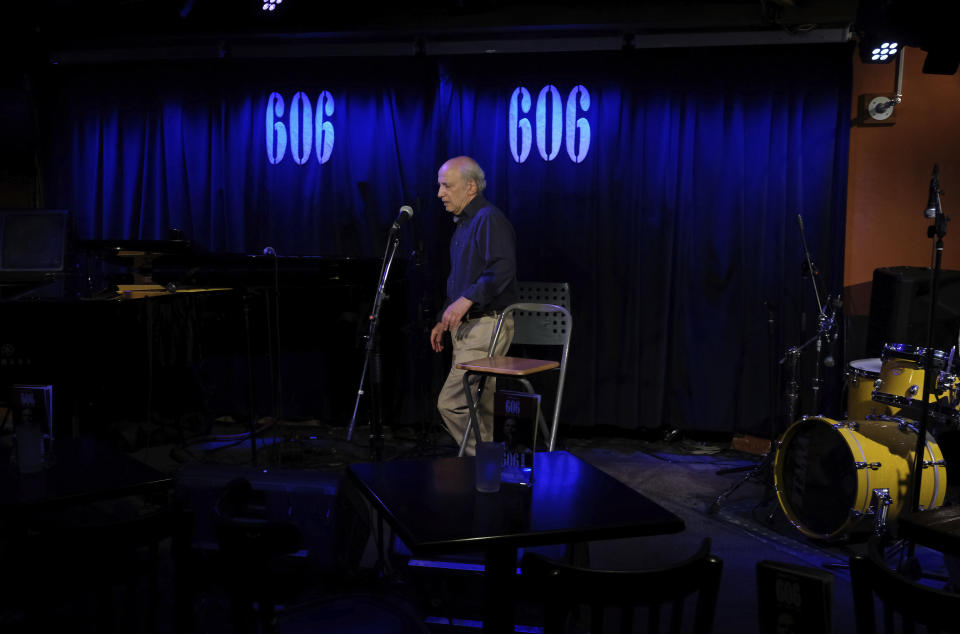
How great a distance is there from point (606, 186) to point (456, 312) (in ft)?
6.12

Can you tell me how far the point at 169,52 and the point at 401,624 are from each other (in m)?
4.88

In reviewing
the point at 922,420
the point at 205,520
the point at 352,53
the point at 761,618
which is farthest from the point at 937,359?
the point at 352,53

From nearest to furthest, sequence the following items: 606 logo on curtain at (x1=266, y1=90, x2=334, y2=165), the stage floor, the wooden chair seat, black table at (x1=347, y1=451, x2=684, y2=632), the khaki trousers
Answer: black table at (x1=347, y1=451, x2=684, y2=632), the stage floor, the wooden chair seat, the khaki trousers, 606 logo on curtain at (x1=266, y1=90, x2=334, y2=165)

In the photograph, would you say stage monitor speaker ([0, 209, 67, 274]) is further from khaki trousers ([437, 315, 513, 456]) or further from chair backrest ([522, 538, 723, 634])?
chair backrest ([522, 538, 723, 634])

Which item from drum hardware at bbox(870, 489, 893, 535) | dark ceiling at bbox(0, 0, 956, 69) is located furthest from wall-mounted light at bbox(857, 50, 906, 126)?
drum hardware at bbox(870, 489, 893, 535)

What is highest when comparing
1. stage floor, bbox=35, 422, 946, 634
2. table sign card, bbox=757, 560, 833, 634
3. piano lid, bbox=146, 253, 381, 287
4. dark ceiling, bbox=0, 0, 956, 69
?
dark ceiling, bbox=0, 0, 956, 69

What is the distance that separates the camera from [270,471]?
293cm

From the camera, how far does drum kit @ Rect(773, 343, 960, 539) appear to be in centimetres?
319

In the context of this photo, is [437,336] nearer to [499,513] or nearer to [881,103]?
[499,513]

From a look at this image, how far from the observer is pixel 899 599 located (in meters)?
1.23

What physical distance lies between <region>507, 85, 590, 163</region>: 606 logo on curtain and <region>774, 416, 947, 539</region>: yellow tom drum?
2.47m

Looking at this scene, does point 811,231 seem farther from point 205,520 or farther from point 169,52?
point 169,52

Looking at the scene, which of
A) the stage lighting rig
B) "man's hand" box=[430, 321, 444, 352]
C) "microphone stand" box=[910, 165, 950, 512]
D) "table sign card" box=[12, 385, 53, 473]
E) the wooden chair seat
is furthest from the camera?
the stage lighting rig

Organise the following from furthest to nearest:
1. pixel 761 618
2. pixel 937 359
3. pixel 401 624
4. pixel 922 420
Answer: pixel 937 359, pixel 922 420, pixel 401 624, pixel 761 618
